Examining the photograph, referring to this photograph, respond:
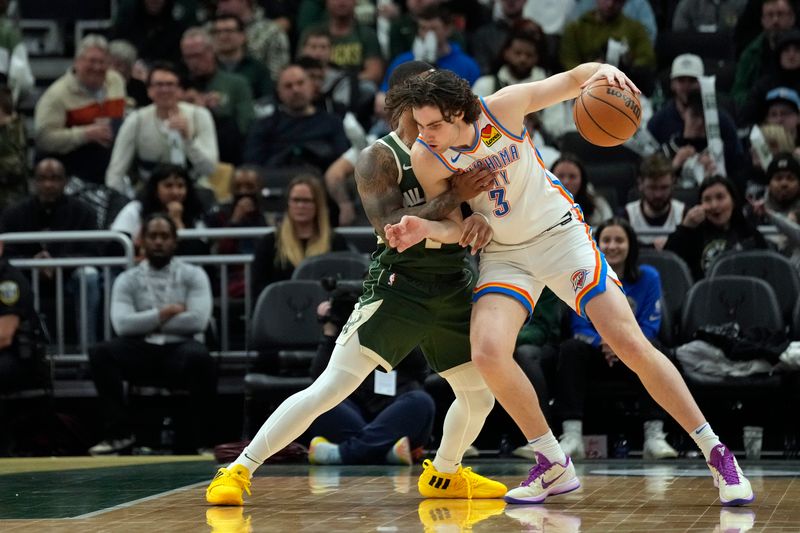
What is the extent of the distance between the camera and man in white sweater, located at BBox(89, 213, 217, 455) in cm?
122

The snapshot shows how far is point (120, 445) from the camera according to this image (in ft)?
30.9

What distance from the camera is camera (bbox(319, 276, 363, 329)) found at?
27.7ft

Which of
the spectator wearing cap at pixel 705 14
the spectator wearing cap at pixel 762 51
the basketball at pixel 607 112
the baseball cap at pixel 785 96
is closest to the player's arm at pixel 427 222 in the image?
the basketball at pixel 607 112

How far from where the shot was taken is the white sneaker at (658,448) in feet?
27.3

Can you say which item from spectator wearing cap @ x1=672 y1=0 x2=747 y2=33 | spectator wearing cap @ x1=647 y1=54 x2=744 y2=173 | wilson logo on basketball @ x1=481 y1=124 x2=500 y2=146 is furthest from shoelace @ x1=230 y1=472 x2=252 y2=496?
spectator wearing cap @ x1=672 y1=0 x2=747 y2=33

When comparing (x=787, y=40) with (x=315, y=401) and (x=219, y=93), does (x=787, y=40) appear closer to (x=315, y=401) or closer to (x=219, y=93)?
(x=219, y=93)

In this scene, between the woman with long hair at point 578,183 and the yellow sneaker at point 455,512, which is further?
the woman with long hair at point 578,183

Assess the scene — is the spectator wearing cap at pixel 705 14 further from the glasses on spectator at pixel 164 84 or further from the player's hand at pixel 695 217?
the glasses on spectator at pixel 164 84

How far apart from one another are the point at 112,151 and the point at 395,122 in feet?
20.2

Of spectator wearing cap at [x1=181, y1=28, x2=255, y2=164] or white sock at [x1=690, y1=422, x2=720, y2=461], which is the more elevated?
spectator wearing cap at [x1=181, y1=28, x2=255, y2=164]

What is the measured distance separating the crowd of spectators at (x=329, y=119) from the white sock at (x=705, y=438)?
2752 millimetres

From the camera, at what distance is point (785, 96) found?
435 inches

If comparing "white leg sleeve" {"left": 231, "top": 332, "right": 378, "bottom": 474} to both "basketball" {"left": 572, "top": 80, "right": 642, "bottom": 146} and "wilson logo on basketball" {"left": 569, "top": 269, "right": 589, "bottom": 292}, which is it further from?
"basketball" {"left": 572, "top": 80, "right": 642, "bottom": 146}

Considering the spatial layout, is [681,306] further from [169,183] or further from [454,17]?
[454,17]
